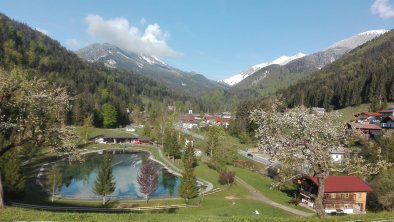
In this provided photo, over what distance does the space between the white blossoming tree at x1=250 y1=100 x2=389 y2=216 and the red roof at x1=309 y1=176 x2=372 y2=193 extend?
106 feet

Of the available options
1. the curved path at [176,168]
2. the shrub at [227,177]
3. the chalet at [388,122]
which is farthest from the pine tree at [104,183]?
the chalet at [388,122]

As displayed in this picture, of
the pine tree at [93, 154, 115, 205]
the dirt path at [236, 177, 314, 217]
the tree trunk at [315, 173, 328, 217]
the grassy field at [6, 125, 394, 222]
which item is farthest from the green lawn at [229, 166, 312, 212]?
the tree trunk at [315, 173, 328, 217]

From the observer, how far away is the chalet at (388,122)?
102875 mm

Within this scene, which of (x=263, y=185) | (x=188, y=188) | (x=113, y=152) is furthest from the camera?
(x=113, y=152)

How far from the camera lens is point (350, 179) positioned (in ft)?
192

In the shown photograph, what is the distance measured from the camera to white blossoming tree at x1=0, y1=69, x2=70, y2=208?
2153 cm

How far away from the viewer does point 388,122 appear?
104500mm

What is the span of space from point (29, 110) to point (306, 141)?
1826 cm

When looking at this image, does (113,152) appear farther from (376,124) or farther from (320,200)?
(320,200)

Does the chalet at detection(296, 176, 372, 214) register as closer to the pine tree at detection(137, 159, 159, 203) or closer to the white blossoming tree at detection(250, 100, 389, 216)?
the pine tree at detection(137, 159, 159, 203)

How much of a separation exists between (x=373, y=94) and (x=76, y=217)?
14926 cm

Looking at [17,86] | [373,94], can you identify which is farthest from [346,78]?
[17,86]

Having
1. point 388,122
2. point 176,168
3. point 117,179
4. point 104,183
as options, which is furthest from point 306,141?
point 388,122

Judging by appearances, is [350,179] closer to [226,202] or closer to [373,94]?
[226,202]
